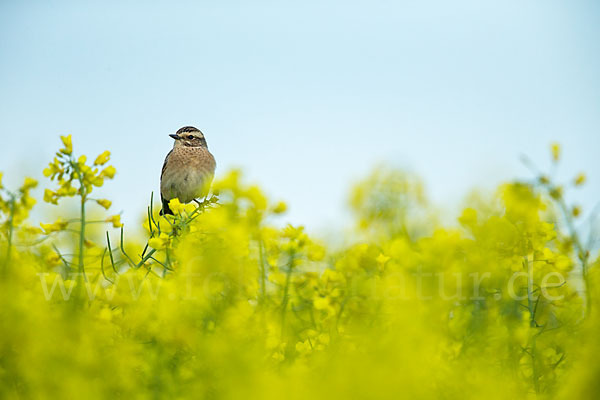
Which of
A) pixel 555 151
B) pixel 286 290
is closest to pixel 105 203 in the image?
pixel 286 290

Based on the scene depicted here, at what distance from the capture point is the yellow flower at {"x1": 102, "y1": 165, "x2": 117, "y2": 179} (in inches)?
106

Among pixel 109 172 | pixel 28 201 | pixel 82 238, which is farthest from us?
pixel 109 172

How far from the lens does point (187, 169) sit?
18.7 feet

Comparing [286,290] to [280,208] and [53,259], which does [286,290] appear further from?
[53,259]

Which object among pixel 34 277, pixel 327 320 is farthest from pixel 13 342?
pixel 327 320

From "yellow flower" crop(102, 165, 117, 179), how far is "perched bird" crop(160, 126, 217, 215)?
2.74m

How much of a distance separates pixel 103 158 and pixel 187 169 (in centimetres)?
299

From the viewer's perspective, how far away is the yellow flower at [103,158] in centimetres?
269

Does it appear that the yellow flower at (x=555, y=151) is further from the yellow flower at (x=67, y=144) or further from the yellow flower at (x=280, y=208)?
the yellow flower at (x=67, y=144)

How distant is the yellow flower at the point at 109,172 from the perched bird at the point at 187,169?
2743 mm

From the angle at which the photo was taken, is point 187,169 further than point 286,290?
Yes

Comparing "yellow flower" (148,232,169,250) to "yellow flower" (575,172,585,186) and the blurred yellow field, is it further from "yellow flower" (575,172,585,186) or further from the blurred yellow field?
"yellow flower" (575,172,585,186)

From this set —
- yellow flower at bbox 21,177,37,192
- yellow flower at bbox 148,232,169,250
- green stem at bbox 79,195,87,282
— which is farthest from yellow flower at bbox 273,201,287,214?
yellow flower at bbox 21,177,37,192

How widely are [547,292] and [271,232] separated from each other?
1417mm
